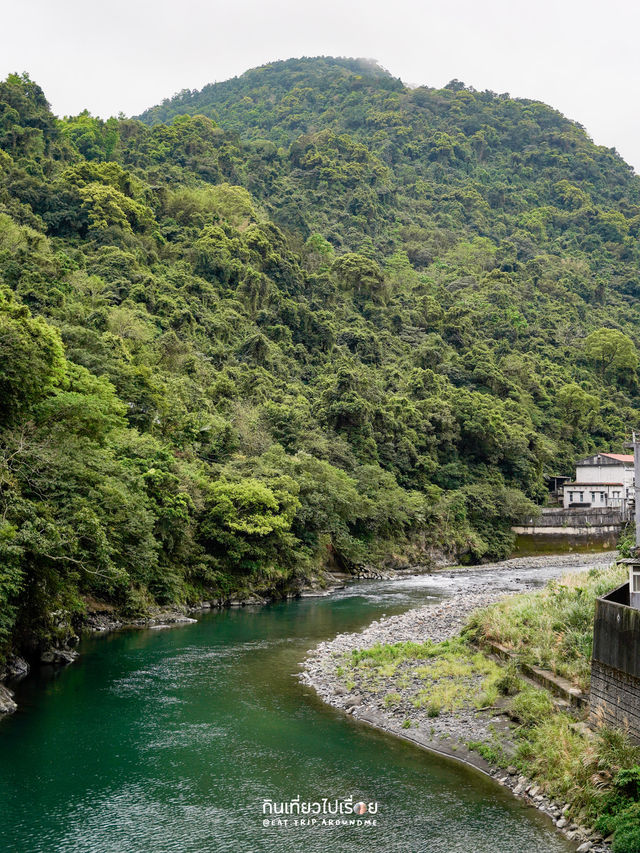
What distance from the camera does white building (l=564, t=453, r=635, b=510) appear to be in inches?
2864

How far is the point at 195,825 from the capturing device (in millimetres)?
13055

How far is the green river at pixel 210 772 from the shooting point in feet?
41.2

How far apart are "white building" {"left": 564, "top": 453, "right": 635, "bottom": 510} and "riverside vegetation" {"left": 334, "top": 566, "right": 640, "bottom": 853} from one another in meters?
49.4

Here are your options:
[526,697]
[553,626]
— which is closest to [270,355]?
[553,626]

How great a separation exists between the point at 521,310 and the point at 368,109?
314ft

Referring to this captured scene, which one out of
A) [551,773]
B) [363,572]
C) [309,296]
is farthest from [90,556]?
[309,296]

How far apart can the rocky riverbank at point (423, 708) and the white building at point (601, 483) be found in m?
41.3

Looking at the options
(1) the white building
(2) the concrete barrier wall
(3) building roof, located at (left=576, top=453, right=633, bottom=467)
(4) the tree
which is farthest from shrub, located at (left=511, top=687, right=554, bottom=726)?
(4) the tree

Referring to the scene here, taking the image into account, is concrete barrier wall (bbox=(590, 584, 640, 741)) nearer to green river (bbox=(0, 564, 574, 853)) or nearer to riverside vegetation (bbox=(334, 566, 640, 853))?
riverside vegetation (bbox=(334, 566, 640, 853))

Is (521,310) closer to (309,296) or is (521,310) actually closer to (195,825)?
(309,296)

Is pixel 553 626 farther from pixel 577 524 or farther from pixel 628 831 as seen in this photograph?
pixel 577 524

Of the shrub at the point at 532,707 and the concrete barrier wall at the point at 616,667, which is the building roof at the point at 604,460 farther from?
the concrete barrier wall at the point at 616,667

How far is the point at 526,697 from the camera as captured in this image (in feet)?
54.3

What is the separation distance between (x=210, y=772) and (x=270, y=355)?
59.2 meters
